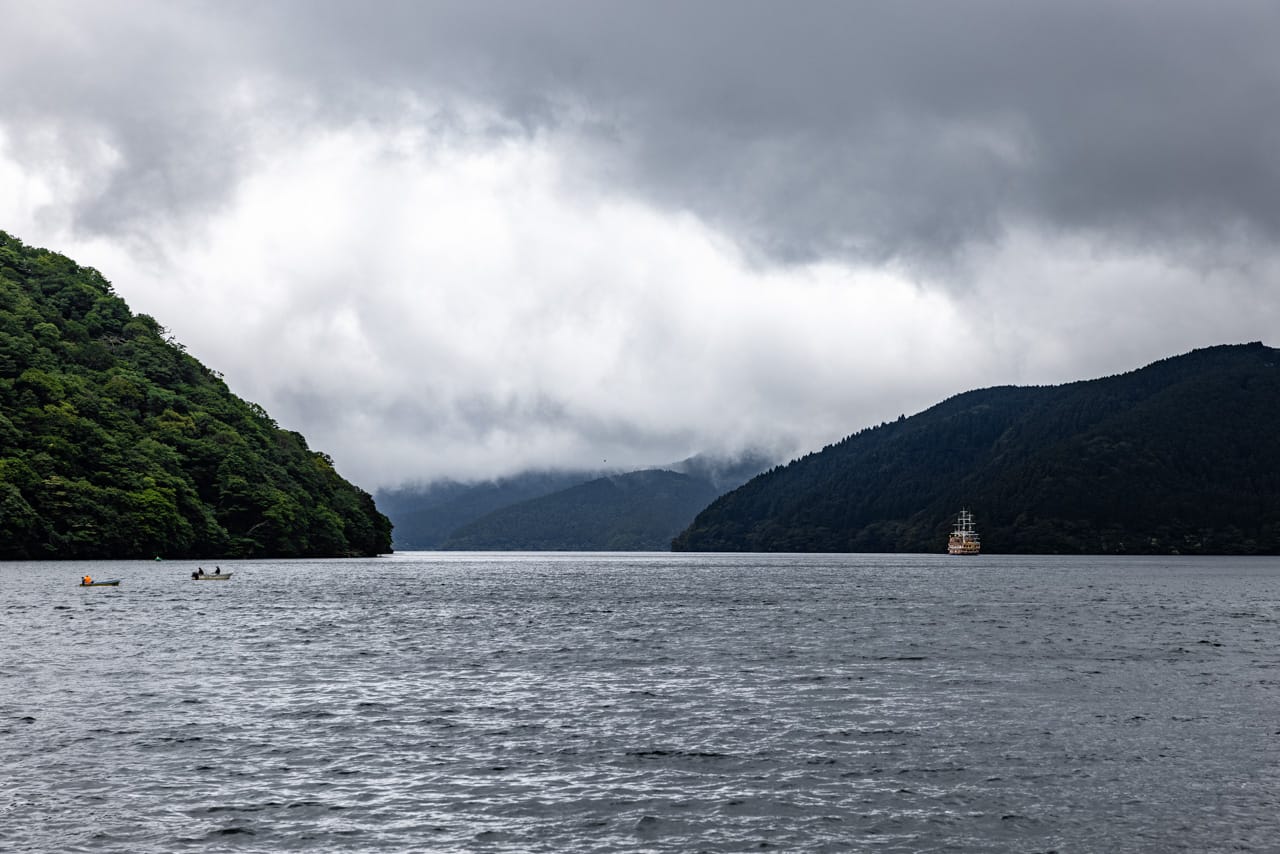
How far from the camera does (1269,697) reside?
1905 inches

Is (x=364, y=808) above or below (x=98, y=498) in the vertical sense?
below

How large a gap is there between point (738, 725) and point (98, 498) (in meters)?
180

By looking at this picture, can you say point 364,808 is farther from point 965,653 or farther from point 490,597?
point 490,597

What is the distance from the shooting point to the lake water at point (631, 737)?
86.6 feet

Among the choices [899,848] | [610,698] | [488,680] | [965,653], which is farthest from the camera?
[965,653]

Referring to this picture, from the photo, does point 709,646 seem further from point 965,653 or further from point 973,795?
point 973,795

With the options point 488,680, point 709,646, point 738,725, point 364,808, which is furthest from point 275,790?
point 709,646

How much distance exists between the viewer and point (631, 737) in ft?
126

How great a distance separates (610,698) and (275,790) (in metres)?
20.1

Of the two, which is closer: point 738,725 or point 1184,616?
point 738,725

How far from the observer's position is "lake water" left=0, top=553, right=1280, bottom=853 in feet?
86.6

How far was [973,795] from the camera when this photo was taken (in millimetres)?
30219

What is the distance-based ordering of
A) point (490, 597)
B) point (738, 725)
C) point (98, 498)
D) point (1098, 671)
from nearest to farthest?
point (738, 725)
point (1098, 671)
point (490, 597)
point (98, 498)

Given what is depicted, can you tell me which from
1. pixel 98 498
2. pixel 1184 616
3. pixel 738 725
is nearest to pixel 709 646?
pixel 738 725
